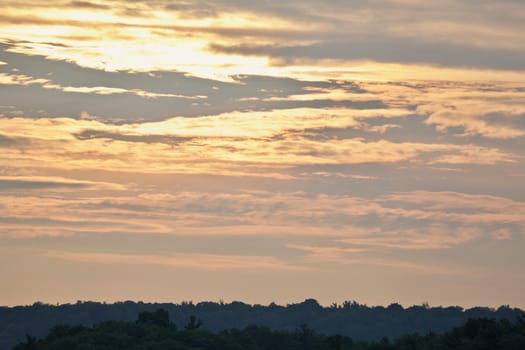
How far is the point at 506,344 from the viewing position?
198000mm
